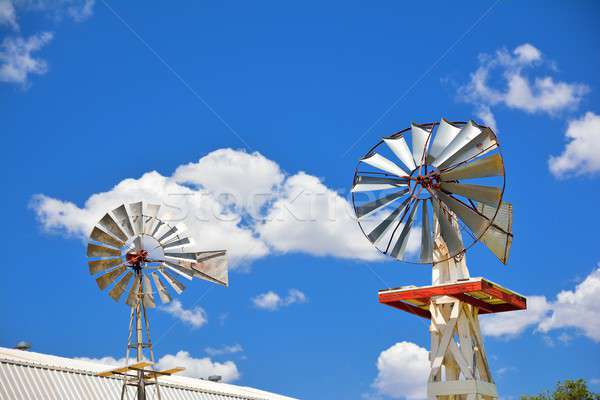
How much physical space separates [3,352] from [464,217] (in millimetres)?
19973

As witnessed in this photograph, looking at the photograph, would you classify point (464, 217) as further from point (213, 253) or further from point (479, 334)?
point (213, 253)

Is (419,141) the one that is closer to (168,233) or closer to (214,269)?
(214,269)

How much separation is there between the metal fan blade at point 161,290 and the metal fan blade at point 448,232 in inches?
387

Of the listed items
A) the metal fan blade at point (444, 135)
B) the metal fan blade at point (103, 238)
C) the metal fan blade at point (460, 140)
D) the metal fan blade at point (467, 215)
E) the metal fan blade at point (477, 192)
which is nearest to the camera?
the metal fan blade at point (477, 192)

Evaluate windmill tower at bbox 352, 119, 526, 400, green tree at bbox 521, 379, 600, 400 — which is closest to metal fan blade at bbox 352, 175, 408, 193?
windmill tower at bbox 352, 119, 526, 400

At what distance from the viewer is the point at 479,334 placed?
30547 millimetres

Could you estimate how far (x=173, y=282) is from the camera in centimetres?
3055

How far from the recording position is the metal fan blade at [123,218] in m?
29.6

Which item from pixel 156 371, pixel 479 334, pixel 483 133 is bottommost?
pixel 156 371

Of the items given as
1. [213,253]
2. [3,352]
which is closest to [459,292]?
[213,253]

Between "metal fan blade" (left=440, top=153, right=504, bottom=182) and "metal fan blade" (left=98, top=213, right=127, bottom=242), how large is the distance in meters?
11.1

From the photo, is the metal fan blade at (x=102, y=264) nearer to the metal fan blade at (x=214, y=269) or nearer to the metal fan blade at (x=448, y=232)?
the metal fan blade at (x=214, y=269)

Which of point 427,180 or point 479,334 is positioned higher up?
point 427,180

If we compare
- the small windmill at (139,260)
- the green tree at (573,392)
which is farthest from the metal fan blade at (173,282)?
the green tree at (573,392)
